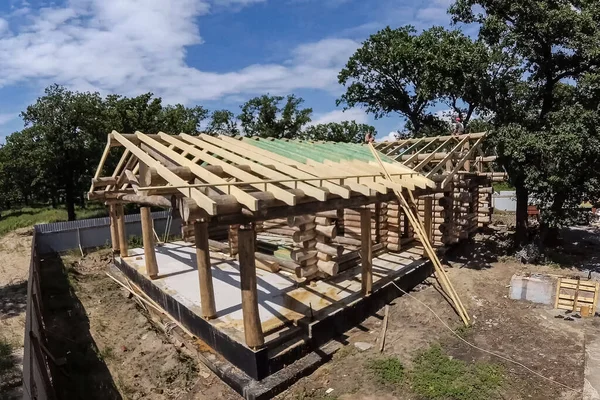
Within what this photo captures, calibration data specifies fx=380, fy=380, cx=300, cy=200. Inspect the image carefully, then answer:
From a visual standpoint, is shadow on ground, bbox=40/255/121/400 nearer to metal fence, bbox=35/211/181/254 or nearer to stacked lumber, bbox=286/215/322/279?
metal fence, bbox=35/211/181/254

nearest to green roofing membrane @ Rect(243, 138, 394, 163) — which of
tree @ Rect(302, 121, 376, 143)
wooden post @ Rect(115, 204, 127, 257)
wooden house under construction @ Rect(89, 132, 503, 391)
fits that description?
wooden house under construction @ Rect(89, 132, 503, 391)

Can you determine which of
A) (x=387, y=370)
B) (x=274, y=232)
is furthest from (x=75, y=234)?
(x=387, y=370)

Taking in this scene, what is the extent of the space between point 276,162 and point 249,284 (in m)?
2.75

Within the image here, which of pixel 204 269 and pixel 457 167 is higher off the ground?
pixel 457 167

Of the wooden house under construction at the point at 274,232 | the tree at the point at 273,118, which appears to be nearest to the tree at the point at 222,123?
the tree at the point at 273,118

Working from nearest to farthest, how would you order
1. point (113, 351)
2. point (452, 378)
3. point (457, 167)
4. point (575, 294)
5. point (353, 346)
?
point (452, 378) < point (353, 346) < point (113, 351) < point (575, 294) < point (457, 167)

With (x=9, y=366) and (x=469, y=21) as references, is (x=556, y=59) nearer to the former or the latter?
(x=469, y=21)

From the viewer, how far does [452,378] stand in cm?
611

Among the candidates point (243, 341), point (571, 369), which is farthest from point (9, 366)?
point (571, 369)

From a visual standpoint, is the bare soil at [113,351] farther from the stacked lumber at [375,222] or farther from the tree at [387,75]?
the tree at [387,75]

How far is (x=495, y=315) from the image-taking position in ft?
27.8

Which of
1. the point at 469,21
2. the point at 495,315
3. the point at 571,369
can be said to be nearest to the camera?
the point at 571,369

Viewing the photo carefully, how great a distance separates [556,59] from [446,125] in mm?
16522

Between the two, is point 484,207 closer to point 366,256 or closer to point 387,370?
point 366,256
